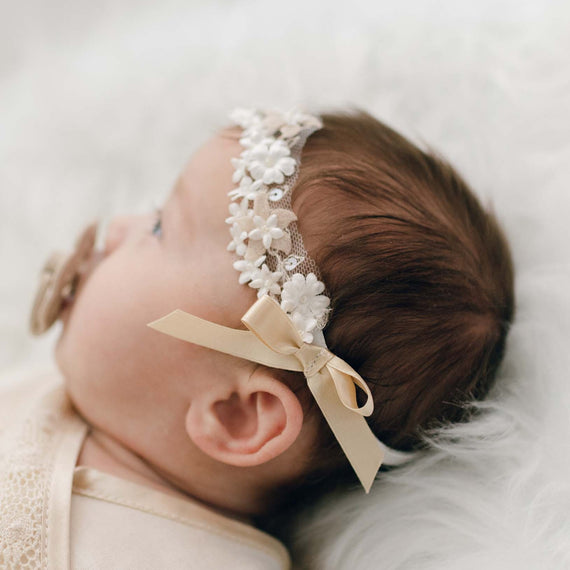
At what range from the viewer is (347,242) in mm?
896

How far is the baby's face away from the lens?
958mm

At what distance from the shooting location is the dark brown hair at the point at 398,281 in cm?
90

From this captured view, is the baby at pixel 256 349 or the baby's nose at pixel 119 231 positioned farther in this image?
the baby's nose at pixel 119 231

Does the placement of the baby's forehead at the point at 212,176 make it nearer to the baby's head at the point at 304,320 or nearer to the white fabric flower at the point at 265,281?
the baby's head at the point at 304,320

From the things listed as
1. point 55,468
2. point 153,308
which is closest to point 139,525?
point 55,468

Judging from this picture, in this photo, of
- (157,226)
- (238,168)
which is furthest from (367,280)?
A: (157,226)

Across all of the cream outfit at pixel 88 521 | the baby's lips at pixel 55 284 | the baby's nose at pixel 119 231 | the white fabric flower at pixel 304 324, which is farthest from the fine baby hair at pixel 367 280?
the baby's lips at pixel 55 284

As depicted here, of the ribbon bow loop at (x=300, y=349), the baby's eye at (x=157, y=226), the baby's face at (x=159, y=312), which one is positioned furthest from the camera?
the baby's eye at (x=157, y=226)

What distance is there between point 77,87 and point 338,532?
1.16 meters

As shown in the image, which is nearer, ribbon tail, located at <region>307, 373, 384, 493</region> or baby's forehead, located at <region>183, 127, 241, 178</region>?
ribbon tail, located at <region>307, 373, 384, 493</region>

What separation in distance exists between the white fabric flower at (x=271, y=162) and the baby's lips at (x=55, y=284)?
1.35 feet

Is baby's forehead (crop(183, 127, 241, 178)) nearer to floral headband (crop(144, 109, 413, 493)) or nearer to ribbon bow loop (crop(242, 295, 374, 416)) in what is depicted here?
floral headband (crop(144, 109, 413, 493))

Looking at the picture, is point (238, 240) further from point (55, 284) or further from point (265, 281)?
point (55, 284)

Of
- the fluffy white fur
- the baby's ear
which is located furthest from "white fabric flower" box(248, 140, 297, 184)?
the fluffy white fur
